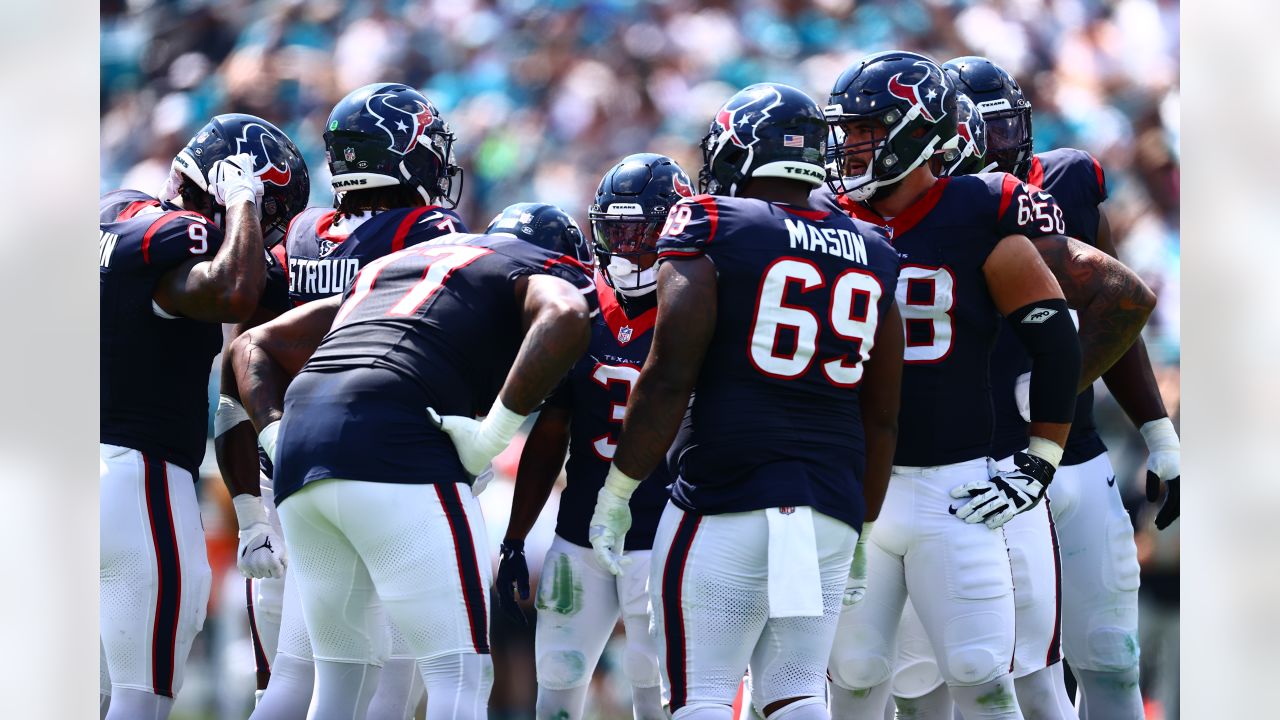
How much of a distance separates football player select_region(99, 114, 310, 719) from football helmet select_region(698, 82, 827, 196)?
1.09 meters

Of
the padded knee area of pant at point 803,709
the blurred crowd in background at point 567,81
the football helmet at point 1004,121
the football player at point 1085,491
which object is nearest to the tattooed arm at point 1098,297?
the football player at point 1085,491

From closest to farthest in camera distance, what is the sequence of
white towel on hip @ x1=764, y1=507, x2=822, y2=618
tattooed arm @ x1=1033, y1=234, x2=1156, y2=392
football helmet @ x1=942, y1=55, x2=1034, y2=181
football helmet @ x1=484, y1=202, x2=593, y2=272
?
1. white towel on hip @ x1=764, y1=507, x2=822, y2=618
2. tattooed arm @ x1=1033, y1=234, x2=1156, y2=392
3. football helmet @ x1=942, y1=55, x2=1034, y2=181
4. football helmet @ x1=484, y1=202, x2=593, y2=272

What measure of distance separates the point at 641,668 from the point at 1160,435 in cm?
144

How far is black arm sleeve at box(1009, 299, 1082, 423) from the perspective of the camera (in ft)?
9.45

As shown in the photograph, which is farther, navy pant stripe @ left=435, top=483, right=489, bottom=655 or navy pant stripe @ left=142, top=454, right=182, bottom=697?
navy pant stripe @ left=142, top=454, right=182, bottom=697

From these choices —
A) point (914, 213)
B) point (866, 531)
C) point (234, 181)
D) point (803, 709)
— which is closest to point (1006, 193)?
point (914, 213)

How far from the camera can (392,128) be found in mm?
3326

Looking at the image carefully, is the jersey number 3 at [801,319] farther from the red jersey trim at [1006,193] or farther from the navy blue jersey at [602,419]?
the navy blue jersey at [602,419]

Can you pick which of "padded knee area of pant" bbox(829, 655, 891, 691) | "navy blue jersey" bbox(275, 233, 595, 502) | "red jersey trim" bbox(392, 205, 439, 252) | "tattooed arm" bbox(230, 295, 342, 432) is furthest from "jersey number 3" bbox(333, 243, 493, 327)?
"padded knee area of pant" bbox(829, 655, 891, 691)

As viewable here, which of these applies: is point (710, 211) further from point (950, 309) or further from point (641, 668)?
point (641, 668)

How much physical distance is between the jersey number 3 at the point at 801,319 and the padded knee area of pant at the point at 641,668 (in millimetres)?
1180

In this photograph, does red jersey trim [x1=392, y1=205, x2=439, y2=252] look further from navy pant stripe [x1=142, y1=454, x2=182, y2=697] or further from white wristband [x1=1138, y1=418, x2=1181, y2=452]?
white wristband [x1=1138, y1=418, x2=1181, y2=452]
